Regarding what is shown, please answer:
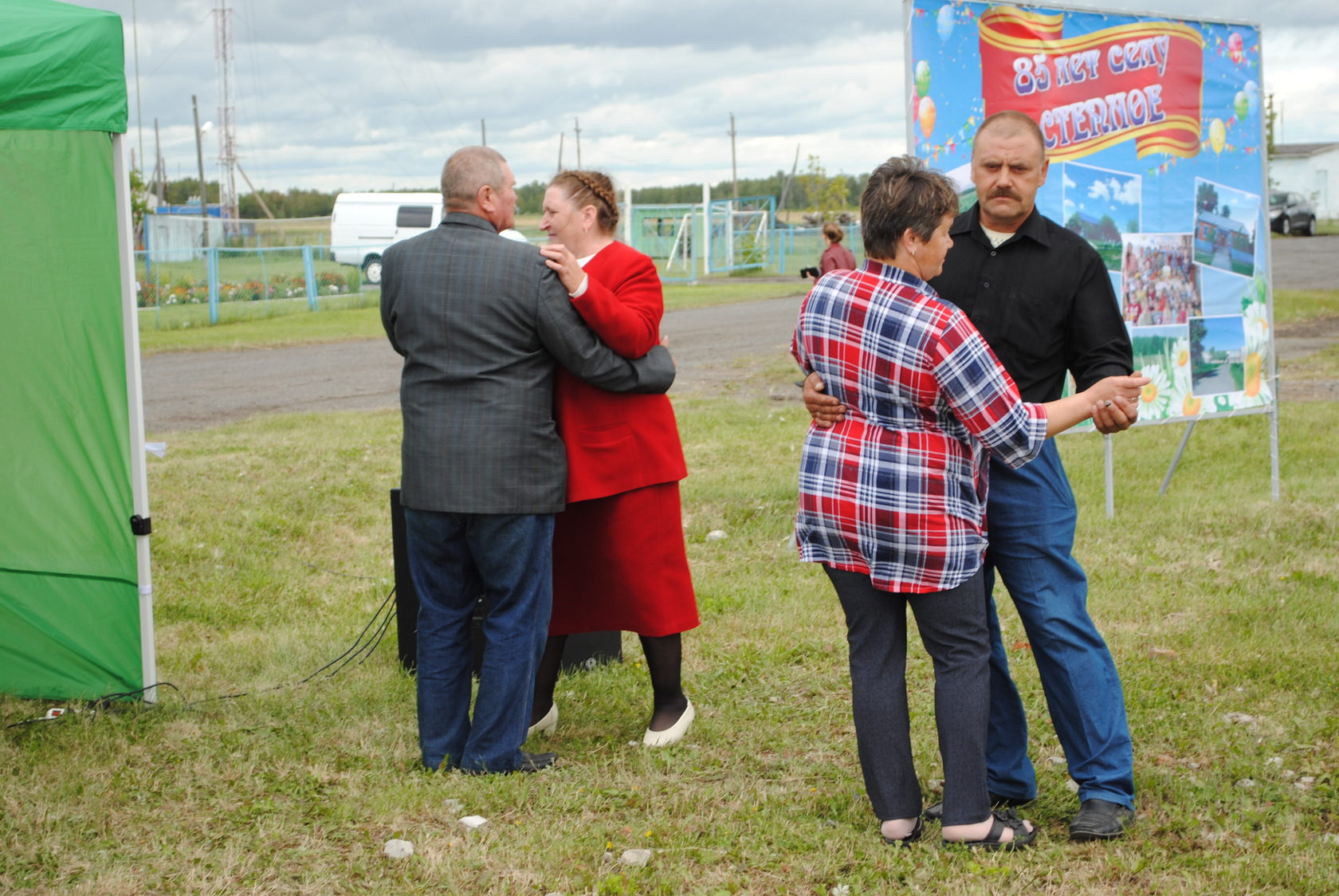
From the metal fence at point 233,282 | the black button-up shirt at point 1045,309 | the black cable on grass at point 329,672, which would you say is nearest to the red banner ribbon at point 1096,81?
the black button-up shirt at point 1045,309

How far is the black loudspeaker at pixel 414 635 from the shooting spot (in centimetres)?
491

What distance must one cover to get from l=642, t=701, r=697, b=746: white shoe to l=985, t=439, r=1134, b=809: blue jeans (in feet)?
4.42

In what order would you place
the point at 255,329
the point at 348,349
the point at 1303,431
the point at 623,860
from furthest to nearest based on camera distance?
the point at 255,329
the point at 348,349
the point at 1303,431
the point at 623,860

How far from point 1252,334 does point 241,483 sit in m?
6.55

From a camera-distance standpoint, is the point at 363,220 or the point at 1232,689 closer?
the point at 1232,689

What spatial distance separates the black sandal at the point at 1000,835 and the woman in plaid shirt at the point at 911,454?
1.0 inches

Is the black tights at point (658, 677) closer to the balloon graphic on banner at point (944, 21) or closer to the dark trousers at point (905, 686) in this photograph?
the dark trousers at point (905, 686)

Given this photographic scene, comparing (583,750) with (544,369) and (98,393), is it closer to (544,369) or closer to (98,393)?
(544,369)

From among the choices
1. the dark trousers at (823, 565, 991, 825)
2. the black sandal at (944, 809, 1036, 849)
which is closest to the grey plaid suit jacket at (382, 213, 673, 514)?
the dark trousers at (823, 565, 991, 825)

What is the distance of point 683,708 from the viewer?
432 cm

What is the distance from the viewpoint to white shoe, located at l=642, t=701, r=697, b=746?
4.20m

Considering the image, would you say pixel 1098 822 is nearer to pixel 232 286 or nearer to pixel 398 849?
pixel 398 849

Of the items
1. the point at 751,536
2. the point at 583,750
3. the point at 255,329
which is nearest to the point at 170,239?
the point at 255,329

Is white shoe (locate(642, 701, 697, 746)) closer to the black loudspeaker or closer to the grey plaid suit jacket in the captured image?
the black loudspeaker
